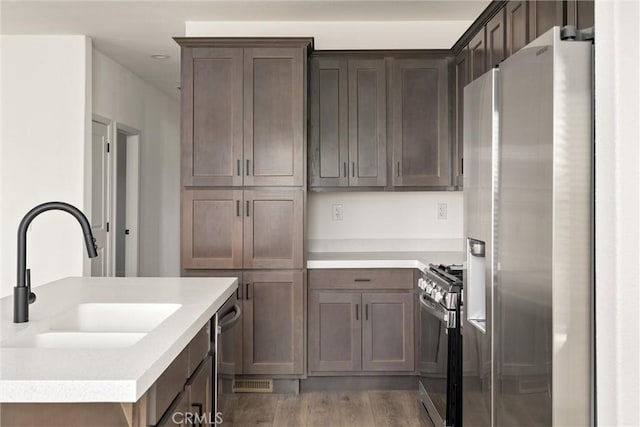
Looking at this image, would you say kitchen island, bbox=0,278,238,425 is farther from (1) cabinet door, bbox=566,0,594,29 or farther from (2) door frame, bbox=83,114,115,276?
(2) door frame, bbox=83,114,115,276

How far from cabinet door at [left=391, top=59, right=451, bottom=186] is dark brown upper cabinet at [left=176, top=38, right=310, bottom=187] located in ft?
2.31

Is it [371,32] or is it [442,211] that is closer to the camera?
[371,32]

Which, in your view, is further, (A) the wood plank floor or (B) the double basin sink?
(A) the wood plank floor

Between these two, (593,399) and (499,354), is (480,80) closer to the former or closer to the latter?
(499,354)

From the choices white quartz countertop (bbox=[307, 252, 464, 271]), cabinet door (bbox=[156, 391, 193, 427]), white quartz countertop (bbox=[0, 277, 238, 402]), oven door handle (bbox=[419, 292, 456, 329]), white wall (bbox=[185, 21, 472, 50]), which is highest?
white wall (bbox=[185, 21, 472, 50])

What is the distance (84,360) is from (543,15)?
2109 millimetres

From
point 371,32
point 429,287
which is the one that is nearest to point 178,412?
point 429,287

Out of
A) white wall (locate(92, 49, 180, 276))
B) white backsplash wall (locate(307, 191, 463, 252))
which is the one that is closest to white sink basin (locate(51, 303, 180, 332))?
white backsplash wall (locate(307, 191, 463, 252))

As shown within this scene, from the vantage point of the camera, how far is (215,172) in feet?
11.7

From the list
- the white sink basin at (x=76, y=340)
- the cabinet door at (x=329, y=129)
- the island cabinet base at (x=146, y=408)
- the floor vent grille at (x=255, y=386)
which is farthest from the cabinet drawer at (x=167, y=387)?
the cabinet door at (x=329, y=129)

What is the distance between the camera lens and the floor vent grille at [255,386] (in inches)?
142

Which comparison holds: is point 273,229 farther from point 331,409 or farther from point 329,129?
point 331,409

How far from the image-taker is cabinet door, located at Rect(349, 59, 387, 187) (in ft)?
12.4

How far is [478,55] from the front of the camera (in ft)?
10.4
